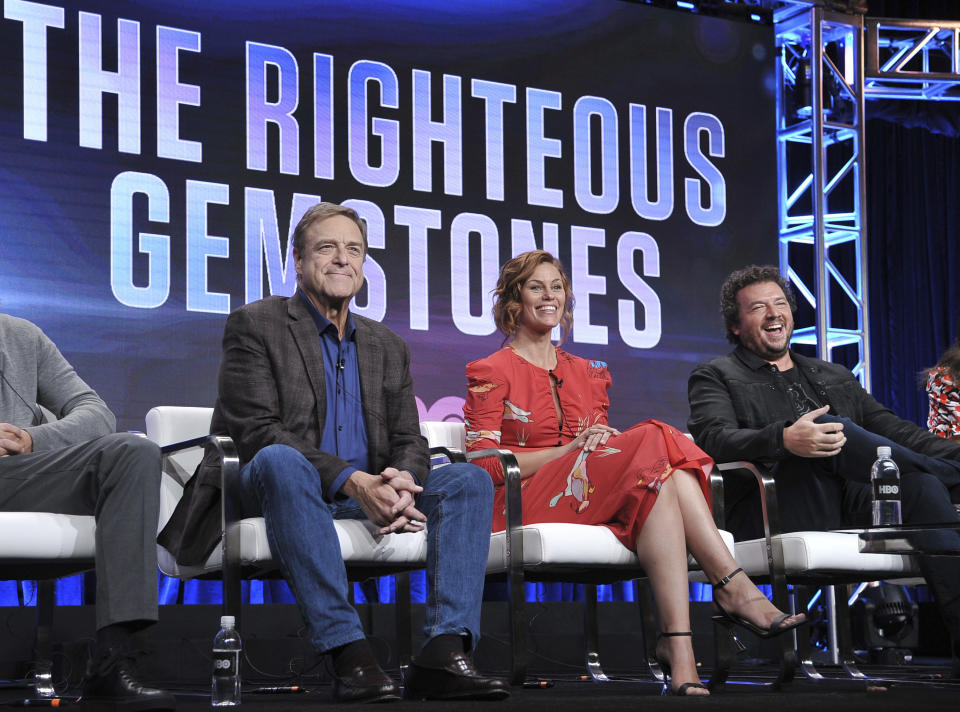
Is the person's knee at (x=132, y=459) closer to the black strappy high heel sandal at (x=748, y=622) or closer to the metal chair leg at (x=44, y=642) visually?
the metal chair leg at (x=44, y=642)

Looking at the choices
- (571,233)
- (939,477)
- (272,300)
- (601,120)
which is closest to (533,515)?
(272,300)

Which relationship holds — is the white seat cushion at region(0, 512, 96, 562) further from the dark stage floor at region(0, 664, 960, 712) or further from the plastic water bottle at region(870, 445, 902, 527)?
the plastic water bottle at region(870, 445, 902, 527)

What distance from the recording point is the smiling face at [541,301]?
12.4 feet

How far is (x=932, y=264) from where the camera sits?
6.86 meters

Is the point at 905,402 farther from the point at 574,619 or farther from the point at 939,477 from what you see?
the point at 939,477

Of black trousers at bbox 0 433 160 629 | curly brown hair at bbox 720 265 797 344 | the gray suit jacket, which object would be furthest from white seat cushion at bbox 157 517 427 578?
curly brown hair at bbox 720 265 797 344

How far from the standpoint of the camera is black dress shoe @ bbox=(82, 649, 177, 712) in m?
2.31

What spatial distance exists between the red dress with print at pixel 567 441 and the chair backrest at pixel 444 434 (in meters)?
0.09

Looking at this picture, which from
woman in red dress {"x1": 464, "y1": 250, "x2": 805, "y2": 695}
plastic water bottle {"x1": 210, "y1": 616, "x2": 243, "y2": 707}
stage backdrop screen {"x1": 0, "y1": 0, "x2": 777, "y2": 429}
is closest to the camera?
plastic water bottle {"x1": 210, "y1": 616, "x2": 243, "y2": 707}

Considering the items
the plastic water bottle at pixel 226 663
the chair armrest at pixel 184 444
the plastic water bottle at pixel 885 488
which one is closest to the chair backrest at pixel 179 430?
the chair armrest at pixel 184 444

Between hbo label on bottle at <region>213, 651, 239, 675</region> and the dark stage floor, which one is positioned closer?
the dark stage floor

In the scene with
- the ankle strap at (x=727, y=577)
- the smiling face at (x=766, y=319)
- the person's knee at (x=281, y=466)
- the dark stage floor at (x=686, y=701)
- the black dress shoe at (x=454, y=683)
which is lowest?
the dark stage floor at (x=686, y=701)

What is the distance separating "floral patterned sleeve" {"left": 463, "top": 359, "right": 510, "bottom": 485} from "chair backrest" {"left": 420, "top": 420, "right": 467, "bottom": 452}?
2.2 inches

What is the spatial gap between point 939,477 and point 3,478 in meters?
2.61
